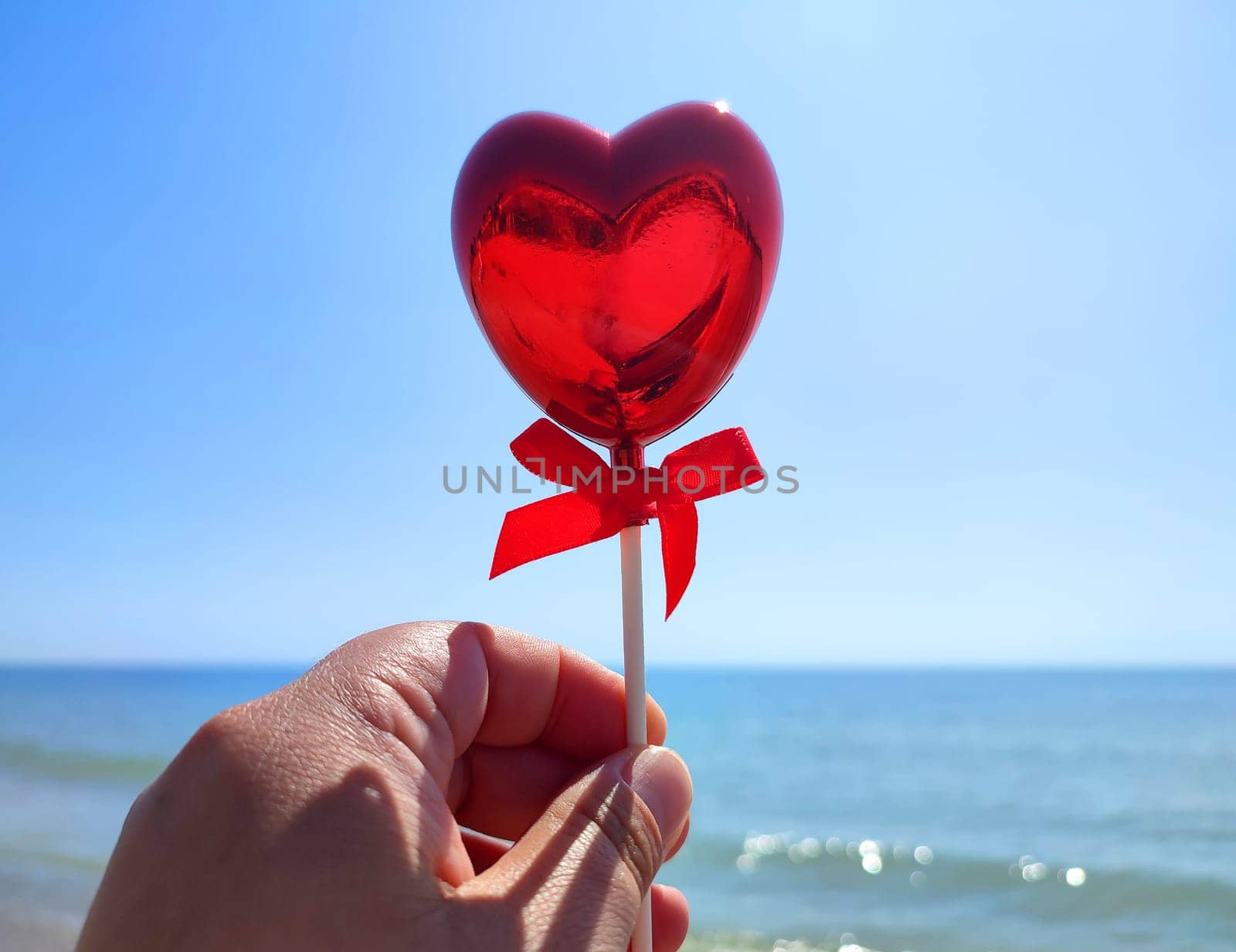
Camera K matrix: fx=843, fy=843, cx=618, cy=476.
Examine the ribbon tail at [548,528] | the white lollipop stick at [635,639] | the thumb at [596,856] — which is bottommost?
the thumb at [596,856]

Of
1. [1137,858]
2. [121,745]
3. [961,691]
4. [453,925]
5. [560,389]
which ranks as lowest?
[961,691]

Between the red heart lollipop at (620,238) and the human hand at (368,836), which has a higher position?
the red heart lollipop at (620,238)

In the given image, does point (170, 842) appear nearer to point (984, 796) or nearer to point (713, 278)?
point (713, 278)

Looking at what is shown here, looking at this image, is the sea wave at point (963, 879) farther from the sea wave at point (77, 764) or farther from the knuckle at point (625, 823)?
the sea wave at point (77, 764)

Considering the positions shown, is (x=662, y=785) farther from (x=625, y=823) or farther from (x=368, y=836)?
(x=368, y=836)

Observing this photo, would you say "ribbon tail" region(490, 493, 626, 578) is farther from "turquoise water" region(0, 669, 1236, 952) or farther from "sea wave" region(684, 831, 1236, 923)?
"sea wave" region(684, 831, 1236, 923)

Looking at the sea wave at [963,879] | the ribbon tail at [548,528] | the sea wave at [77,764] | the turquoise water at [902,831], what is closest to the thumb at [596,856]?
the ribbon tail at [548,528]

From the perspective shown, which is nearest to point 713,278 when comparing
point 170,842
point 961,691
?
point 170,842

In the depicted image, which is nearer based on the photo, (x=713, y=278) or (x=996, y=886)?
(x=713, y=278)
